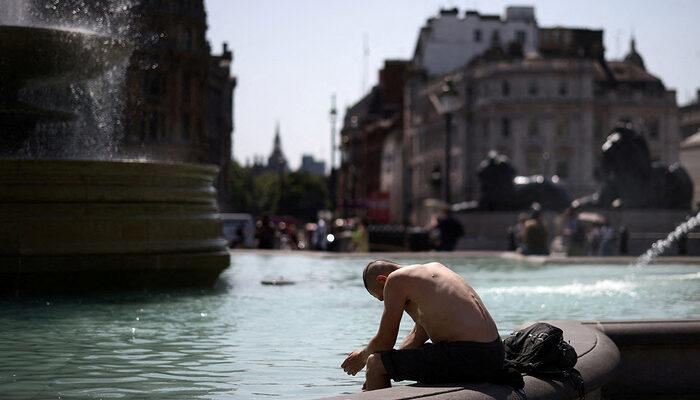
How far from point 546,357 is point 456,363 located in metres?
0.44

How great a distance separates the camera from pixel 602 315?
1094cm

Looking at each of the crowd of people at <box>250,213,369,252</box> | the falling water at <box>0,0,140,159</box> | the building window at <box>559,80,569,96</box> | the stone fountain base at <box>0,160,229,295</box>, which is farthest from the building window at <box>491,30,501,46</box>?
the stone fountain base at <box>0,160,229,295</box>

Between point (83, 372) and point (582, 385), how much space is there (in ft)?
9.08

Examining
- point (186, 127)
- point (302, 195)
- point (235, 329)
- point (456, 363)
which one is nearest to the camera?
point (456, 363)

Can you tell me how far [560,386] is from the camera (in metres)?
5.69

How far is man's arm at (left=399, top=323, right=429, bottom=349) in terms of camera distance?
6023 millimetres

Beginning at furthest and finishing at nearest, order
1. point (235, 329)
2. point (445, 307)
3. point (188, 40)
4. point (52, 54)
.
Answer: point (188, 40) → point (52, 54) → point (235, 329) → point (445, 307)

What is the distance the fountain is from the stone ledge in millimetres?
5636

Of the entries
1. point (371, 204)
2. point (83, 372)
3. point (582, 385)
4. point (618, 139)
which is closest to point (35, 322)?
point (83, 372)

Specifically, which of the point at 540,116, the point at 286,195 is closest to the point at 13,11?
the point at 540,116

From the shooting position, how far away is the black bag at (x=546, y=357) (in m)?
5.79

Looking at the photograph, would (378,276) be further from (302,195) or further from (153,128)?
(302,195)

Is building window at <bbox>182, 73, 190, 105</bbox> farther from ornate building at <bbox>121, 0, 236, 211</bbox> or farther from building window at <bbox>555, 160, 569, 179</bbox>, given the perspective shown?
building window at <bbox>555, 160, 569, 179</bbox>

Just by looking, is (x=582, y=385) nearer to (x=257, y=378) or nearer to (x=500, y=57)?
(x=257, y=378)
